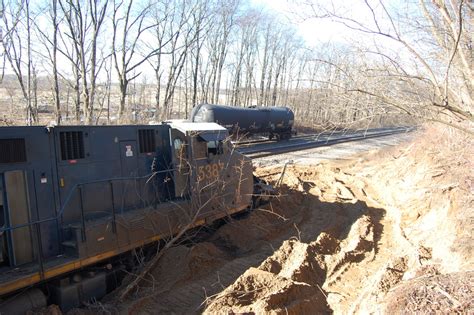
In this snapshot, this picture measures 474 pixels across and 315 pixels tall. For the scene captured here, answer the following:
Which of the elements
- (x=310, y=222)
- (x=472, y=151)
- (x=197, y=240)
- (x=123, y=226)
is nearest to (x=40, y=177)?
(x=123, y=226)

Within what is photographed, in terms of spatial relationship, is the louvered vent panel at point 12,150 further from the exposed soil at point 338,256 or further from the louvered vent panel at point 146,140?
the exposed soil at point 338,256

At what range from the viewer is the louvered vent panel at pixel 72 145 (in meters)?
7.21

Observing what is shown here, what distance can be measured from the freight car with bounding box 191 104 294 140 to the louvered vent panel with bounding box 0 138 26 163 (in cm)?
1563

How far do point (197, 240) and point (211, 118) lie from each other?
15890 mm

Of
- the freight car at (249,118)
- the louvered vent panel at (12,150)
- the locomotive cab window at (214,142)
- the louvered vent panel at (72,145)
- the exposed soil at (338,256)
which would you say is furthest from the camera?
the freight car at (249,118)

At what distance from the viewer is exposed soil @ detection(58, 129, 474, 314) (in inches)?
254

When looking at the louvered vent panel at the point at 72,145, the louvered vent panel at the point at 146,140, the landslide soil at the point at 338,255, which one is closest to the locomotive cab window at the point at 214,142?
the louvered vent panel at the point at 146,140

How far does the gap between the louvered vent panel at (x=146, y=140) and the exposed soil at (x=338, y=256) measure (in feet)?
7.57

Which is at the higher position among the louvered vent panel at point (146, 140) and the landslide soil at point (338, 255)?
the louvered vent panel at point (146, 140)

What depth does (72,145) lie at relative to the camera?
292 inches

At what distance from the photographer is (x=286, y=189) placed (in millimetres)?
14758

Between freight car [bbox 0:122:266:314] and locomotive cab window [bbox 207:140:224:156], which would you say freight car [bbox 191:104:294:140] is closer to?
locomotive cab window [bbox 207:140:224:156]

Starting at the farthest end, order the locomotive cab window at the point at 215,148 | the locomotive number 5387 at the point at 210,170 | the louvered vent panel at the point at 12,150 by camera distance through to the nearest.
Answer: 1. the locomotive cab window at the point at 215,148
2. the locomotive number 5387 at the point at 210,170
3. the louvered vent panel at the point at 12,150

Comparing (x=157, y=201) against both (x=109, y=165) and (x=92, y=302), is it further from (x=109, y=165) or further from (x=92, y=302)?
(x=92, y=302)
